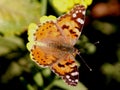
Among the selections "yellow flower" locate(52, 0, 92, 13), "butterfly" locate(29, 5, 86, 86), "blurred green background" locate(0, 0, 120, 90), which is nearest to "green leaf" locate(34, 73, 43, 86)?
"blurred green background" locate(0, 0, 120, 90)

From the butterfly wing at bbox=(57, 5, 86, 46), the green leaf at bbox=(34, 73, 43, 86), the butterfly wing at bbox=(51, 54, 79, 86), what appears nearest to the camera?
the butterfly wing at bbox=(51, 54, 79, 86)

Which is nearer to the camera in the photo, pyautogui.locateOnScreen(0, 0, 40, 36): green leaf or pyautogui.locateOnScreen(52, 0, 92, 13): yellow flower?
pyautogui.locateOnScreen(0, 0, 40, 36): green leaf

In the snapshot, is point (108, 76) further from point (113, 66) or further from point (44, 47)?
point (44, 47)

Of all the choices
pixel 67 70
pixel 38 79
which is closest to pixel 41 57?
pixel 67 70

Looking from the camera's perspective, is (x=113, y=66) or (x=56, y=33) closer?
(x=56, y=33)

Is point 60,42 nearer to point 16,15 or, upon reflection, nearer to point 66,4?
point 66,4

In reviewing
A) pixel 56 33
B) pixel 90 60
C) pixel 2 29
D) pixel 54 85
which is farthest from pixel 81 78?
pixel 2 29

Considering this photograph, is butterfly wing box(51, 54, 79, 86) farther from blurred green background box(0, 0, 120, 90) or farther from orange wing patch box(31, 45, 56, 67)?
blurred green background box(0, 0, 120, 90)
